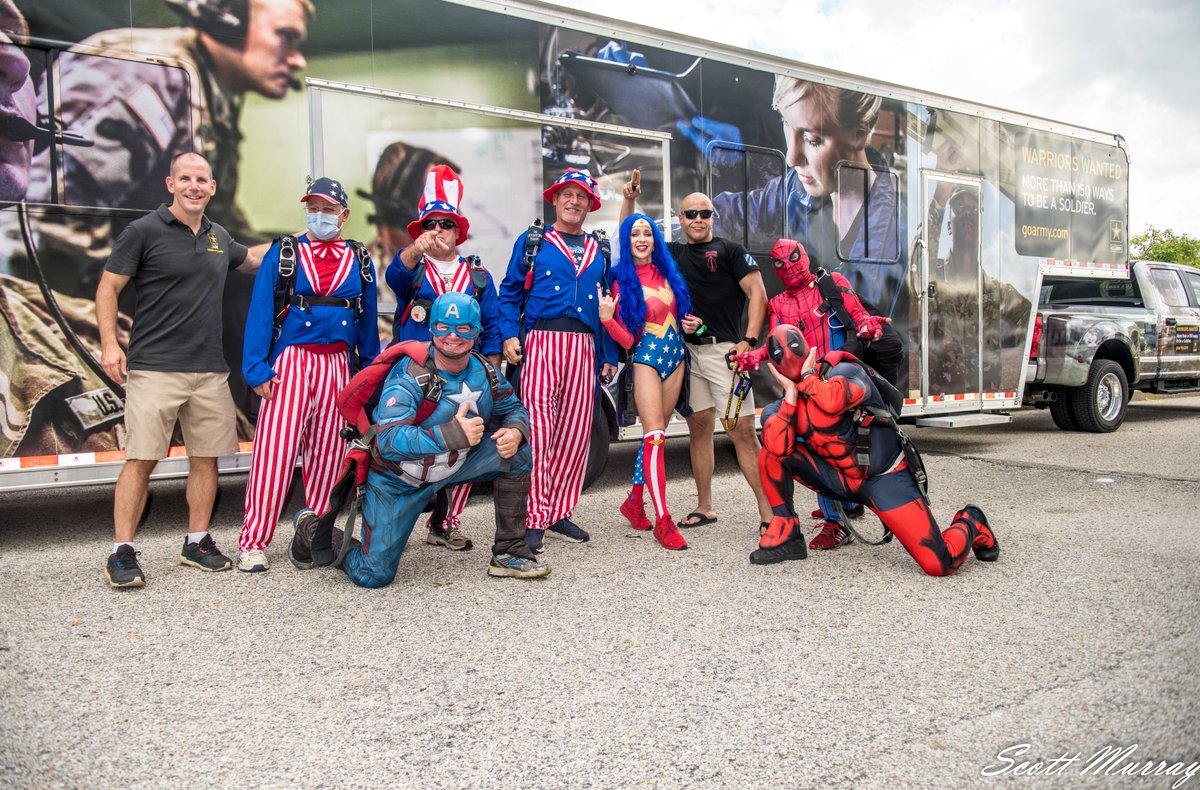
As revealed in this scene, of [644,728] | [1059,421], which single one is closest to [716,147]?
[644,728]

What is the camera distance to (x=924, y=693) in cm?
268

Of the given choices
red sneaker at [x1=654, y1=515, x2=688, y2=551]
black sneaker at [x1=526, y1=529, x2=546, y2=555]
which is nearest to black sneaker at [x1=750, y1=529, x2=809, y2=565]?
red sneaker at [x1=654, y1=515, x2=688, y2=551]

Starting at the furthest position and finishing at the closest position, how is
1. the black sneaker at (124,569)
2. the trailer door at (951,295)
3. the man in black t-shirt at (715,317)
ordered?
the trailer door at (951,295) → the man in black t-shirt at (715,317) → the black sneaker at (124,569)

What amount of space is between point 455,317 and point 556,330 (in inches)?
35.4

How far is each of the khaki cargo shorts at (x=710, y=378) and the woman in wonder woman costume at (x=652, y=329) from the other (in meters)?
0.19

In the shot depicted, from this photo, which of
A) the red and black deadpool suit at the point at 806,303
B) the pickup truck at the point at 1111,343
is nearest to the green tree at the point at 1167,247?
the pickup truck at the point at 1111,343

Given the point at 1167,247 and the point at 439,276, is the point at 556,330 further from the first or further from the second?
the point at 1167,247

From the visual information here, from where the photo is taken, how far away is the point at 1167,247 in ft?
121

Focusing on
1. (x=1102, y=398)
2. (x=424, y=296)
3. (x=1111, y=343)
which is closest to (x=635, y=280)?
(x=424, y=296)

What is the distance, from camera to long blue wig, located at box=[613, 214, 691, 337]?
464 cm

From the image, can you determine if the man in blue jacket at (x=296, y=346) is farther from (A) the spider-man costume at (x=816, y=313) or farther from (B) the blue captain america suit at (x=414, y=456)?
(A) the spider-man costume at (x=816, y=313)

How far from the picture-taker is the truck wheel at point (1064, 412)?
375 inches

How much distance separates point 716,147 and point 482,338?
8.73 ft

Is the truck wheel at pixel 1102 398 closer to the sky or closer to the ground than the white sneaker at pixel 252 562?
closer to the sky
